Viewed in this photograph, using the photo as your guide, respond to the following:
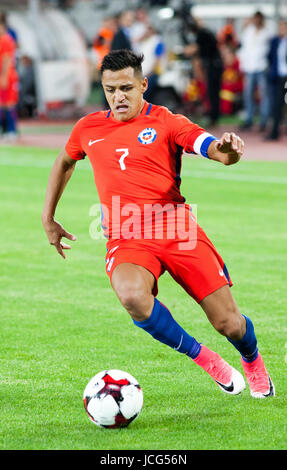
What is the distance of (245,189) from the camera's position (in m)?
13.3

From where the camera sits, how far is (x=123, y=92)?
199 inches

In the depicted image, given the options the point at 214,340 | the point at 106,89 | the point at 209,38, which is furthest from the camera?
the point at 209,38

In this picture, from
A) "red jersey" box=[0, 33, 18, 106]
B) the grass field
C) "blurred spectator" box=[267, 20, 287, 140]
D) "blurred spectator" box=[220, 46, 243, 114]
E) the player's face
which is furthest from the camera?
"blurred spectator" box=[220, 46, 243, 114]

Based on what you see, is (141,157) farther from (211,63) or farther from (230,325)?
(211,63)

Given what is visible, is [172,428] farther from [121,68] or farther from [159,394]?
[121,68]

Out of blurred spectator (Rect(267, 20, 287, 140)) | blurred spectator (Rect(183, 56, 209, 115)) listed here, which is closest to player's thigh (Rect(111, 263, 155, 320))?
blurred spectator (Rect(267, 20, 287, 140))

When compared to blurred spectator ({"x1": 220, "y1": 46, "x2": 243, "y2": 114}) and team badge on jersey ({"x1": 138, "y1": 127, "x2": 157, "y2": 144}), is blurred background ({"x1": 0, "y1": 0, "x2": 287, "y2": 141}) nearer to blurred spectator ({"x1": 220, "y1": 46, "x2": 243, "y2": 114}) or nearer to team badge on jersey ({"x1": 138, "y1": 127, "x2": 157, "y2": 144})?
blurred spectator ({"x1": 220, "y1": 46, "x2": 243, "y2": 114})

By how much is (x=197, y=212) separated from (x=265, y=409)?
249 inches

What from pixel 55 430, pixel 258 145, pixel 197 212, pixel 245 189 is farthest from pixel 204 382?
pixel 258 145

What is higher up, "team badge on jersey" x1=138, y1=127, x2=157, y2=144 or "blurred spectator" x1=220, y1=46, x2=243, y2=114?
"team badge on jersey" x1=138, y1=127, x2=157, y2=144

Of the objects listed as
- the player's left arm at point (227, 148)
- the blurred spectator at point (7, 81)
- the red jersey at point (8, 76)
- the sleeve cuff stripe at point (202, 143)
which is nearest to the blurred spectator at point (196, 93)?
the blurred spectator at point (7, 81)

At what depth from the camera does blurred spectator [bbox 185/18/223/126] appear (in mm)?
21234

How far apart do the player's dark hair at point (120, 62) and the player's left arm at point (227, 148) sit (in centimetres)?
75

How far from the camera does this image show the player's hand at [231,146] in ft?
14.7
